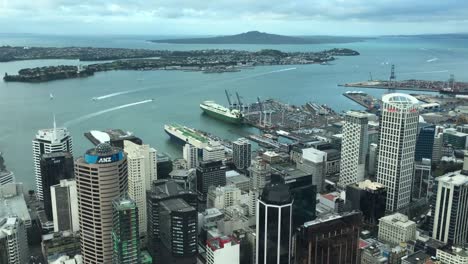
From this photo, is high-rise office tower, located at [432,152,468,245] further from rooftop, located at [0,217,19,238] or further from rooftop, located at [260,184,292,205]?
rooftop, located at [0,217,19,238]

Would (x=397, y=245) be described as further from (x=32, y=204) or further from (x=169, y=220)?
(x=32, y=204)

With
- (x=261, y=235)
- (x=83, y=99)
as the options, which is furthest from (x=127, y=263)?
(x=83, y=99)

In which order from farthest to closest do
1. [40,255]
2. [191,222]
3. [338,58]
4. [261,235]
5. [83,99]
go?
[338,58] → [83,99] → [40,255] → [191,222] → [261,235]

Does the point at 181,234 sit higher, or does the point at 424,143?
the point at 424,143

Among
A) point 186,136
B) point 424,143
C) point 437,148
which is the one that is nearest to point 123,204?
point 186,136

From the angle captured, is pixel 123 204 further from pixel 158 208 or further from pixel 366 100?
pixel 366 100

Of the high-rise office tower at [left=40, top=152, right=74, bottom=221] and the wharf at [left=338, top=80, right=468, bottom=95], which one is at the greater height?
the wharf at [left=338, top=80, right=468, bottom=95]

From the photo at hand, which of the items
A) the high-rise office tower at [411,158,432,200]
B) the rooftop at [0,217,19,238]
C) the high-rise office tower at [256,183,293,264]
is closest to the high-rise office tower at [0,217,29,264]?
the rooftop at [0,217,19,238]
